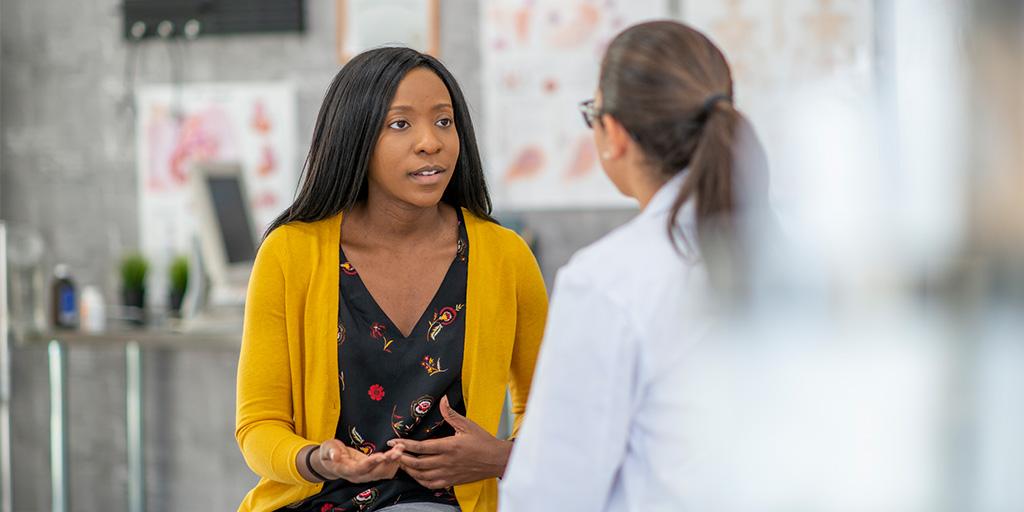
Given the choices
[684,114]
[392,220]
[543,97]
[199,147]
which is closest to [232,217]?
[199,147]

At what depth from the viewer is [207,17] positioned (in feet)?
11.3

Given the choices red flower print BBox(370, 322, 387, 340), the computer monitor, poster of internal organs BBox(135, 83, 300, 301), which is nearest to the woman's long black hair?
red flower print BBox(370, 322, 387, 340)

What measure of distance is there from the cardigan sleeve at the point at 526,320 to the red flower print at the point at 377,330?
0.18 meters

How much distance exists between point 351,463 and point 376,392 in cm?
16

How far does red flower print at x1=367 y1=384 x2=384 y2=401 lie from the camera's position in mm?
1377

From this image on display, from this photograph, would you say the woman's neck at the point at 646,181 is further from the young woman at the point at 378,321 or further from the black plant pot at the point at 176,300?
the black plant pot at the point at 176,300

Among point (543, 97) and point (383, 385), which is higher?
point (543, 97)

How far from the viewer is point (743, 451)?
1.59ft

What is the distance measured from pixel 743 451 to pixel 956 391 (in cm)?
13

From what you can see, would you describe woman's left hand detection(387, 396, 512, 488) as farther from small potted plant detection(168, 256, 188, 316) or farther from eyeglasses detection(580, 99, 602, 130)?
small potted plant detection(168, 256, 188, 316)

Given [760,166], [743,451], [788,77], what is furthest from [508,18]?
[743,451]

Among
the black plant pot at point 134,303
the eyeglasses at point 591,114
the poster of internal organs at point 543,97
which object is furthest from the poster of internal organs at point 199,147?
the eyeglasses at point 591,114

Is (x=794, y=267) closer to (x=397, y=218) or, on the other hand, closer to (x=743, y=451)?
(x=743, y=451)

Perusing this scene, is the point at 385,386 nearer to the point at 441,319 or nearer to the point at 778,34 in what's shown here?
the point at 441,319
